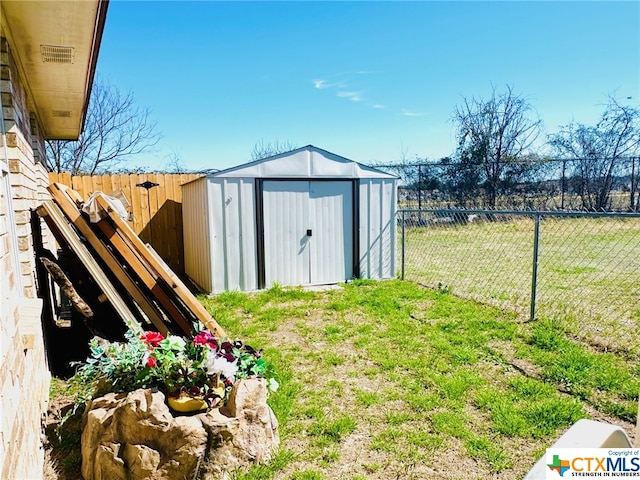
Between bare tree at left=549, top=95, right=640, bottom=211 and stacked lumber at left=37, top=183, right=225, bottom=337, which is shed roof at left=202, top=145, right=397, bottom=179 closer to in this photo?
stacked lumber at left=37, top=183, right=225, bottom=337

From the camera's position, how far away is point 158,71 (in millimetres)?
10180

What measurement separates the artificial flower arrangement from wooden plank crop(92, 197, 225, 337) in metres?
0.68

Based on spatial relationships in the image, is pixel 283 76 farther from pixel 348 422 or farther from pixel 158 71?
pixel 348 422

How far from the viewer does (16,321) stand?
1859 millimetres

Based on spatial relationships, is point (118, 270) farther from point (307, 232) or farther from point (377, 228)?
point (377, 228)

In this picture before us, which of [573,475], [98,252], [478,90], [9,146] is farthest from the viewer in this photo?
[478,90]

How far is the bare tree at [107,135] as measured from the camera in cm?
1330

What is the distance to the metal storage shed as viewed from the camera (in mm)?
6133

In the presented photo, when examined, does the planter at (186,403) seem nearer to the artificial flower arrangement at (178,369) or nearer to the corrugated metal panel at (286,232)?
the artificial flower arrangement at (178,369)

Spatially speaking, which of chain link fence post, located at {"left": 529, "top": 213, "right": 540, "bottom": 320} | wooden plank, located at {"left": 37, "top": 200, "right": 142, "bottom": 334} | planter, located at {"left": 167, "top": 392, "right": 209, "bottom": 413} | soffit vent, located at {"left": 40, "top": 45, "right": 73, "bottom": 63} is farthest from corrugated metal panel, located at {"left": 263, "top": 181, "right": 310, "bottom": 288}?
planter, located at {"left": 167, "top": 392, "right": 209, "bottom": 413}

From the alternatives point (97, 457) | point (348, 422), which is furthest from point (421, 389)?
point (97, 457)

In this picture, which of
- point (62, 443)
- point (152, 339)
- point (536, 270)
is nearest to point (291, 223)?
point (536, 270)

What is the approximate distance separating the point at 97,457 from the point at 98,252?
79.9 inches

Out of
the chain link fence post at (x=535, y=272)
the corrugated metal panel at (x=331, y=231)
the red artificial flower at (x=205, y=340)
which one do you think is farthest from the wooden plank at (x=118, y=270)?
the chain link fence post at (x=535, y=272)
